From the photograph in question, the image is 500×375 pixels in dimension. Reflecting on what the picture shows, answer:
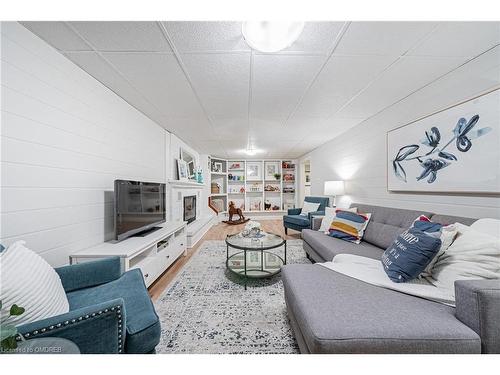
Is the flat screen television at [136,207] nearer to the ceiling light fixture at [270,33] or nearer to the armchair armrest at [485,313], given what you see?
the ceiling light fixture at [270,33]

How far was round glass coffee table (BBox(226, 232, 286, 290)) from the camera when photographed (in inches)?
82.2

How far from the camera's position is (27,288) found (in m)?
0.83

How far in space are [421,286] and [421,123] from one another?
1692 millimetres

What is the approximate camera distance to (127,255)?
5.16 ft

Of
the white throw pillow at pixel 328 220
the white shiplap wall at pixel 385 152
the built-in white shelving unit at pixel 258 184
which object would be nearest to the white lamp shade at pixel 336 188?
the white shiplap wall at pixel 385 152

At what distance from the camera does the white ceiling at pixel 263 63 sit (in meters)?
1.20

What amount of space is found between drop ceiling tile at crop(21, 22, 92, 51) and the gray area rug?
2.25 meters

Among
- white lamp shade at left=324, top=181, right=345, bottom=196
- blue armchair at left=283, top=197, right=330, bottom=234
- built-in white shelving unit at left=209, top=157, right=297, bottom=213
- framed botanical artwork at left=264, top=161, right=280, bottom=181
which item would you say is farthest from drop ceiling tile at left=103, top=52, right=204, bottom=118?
framed botanical artwork at left=264, top=161, right=280, bottom=181

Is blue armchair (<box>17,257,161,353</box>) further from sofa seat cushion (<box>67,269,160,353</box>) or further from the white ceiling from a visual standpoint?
the white ceiling

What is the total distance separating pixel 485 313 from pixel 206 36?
2.18 metres

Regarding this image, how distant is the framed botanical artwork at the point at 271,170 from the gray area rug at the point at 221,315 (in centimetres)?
448

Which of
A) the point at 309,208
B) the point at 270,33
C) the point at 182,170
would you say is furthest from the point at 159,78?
the point at 309,208

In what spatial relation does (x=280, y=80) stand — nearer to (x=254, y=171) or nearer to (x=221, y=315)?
(x=221, y=315)
